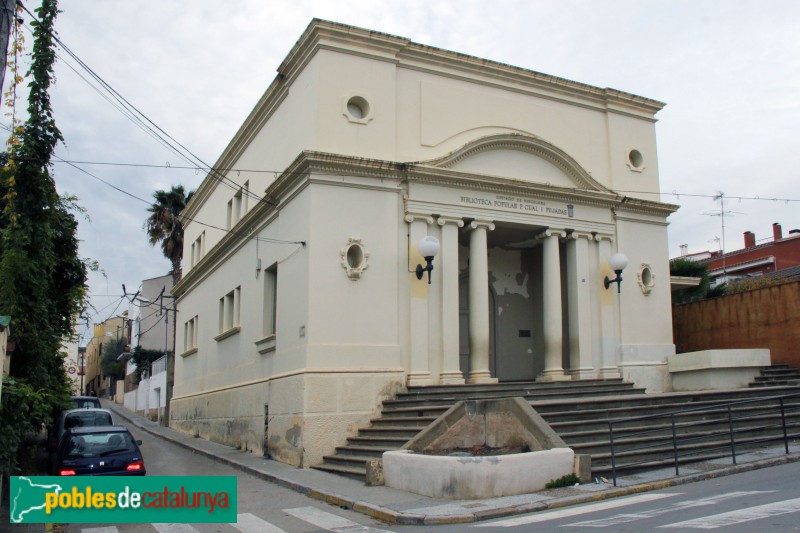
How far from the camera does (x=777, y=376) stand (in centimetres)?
1939

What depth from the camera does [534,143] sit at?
19438 mm

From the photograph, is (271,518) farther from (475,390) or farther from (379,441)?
(475,390)

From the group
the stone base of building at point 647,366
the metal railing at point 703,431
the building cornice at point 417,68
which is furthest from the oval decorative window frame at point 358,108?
the stone base of building at point 647,366

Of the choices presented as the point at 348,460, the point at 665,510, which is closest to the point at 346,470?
the point at 348,460

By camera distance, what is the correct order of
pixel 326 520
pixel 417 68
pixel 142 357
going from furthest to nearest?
1. pixel 142 357
2. pixel 417 68
3. pixel 326 520

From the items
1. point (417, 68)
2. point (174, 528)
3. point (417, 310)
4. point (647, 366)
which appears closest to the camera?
point (174, 528)

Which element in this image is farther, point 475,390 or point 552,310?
point 552,310

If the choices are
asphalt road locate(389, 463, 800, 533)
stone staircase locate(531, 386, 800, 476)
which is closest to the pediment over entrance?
stone staircase locate(531, 386, 800, 476)

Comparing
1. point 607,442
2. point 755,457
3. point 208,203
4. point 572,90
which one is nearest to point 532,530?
point 607,442

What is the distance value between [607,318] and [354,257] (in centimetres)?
739

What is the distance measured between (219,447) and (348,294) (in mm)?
8149

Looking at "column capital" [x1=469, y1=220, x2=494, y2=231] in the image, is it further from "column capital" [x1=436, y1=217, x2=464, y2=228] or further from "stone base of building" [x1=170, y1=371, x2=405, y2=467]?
"stone base of building" [x1=170, y1=371, x2=405, y2=467]

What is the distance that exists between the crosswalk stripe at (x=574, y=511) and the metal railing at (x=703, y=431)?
4.22 feet

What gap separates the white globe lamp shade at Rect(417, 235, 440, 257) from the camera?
16672mm
